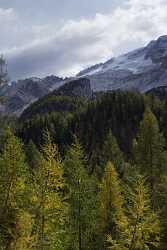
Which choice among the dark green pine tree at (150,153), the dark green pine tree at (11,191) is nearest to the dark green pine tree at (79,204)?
the dark green pine tree at (11,191)

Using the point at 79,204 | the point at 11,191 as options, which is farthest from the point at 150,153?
the point at 11,191

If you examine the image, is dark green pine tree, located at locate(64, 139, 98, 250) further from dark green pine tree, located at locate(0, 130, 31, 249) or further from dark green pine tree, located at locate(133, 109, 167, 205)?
dark green pine tree, located at locate(133, 109, 167, 205)

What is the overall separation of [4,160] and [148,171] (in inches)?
1046

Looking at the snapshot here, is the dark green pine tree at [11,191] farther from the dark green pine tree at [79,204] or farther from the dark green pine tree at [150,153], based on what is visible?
the dark green pine tree at [150,153]

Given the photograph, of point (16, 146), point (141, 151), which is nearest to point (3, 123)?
Answer: point (16, 146)

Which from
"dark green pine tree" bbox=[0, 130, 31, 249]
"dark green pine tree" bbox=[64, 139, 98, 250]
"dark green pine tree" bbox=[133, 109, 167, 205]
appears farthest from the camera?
"dark green pine tree" bbox=[133, 109, 167, 205]

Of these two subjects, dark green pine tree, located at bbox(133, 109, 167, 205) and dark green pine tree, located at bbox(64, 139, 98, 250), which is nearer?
dark green pine tree, located at bbox(64, 139, 98, 250)

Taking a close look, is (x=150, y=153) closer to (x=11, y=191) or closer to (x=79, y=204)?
(x=79, y=204)

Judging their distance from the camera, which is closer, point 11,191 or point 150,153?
point 11,191

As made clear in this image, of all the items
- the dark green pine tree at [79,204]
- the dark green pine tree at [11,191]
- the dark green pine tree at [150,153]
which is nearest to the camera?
the dark green pine tree at [11,191]

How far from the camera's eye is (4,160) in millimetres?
42500

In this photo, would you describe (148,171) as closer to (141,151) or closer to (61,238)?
(141,151)

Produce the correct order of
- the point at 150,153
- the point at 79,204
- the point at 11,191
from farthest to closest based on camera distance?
the point at 150,153
the point at 79,204
the point at 11,191

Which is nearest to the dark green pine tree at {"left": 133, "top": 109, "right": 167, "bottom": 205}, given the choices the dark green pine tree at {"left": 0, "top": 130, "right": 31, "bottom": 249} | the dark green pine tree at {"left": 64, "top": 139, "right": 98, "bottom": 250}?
the dark green pine tree at {"left": 64, "top": 139, "right": 98, "bottom": 250}
